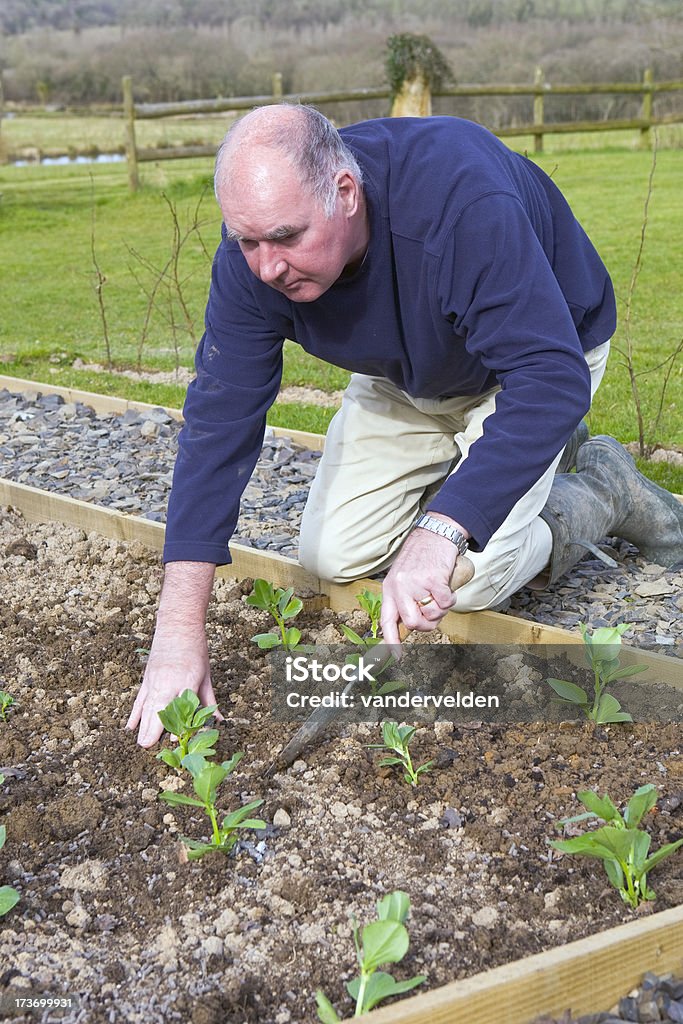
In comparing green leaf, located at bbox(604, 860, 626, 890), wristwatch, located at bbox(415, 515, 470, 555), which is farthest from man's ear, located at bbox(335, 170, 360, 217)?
green leaf, located at bbox(604, 860, 626, 890)

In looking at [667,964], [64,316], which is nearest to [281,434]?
[667,964]

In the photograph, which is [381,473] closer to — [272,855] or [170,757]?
[170,757]

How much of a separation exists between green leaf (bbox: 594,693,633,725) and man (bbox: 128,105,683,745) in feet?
1.49

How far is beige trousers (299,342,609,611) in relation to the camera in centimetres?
298

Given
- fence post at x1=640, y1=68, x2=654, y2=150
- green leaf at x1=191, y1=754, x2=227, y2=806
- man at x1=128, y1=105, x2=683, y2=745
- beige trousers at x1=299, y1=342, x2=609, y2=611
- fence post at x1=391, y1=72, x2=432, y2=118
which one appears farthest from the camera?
fence post at x1=640, y1=68, x2=654, y2=150

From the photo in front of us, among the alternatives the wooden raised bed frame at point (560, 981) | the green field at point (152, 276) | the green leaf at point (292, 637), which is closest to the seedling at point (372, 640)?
the green leaf at point (292, 637)

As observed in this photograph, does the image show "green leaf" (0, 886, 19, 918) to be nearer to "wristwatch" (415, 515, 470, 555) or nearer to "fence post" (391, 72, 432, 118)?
"wristwatch" (415, 515, 470, 555)

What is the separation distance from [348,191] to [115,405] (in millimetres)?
3240

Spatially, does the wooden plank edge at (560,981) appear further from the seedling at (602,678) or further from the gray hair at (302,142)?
the gray hair at (302,142)

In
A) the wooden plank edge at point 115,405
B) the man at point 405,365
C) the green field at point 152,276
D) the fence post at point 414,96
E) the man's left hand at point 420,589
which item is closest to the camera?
the man's left hand at point 420,589

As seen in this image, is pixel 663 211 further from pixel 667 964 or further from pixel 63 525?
pixel 667 964

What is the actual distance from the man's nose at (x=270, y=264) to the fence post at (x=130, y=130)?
44.4 ft

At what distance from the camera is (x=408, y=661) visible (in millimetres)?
2688

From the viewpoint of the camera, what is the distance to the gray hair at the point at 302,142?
6.85 feet
